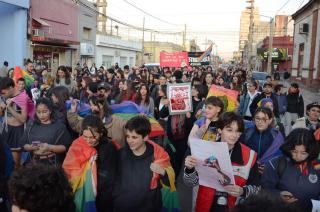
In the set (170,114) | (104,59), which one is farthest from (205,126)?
(104,59)

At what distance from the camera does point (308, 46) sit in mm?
28297

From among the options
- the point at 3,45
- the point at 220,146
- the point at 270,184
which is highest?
the point at 3,45

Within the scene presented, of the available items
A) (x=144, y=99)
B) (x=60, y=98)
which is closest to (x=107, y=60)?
(x=144, y=99)

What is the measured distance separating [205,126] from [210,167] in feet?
5.09

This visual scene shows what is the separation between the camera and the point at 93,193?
11.7 feet

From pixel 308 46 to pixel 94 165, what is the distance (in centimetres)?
2772

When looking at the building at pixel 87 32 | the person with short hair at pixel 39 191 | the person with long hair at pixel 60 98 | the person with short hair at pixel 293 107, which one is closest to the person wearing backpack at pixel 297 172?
the person with short hair at pixel 39 191

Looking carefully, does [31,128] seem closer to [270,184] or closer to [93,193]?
[93,193]

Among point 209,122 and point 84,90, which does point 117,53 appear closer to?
point 84,90

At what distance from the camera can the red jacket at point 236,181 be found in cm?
331

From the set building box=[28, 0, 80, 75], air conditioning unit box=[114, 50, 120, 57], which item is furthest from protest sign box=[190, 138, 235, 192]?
air conditioning unit box=[114, 50, 120, 57]

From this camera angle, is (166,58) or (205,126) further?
(166,58)

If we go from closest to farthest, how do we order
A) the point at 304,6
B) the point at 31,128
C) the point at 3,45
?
the point at 31,128
the point at 3,45
the point at 304,6

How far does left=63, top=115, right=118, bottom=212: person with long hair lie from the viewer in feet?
11.6
